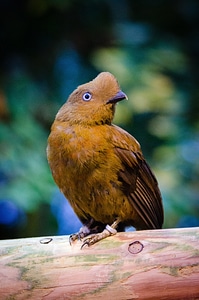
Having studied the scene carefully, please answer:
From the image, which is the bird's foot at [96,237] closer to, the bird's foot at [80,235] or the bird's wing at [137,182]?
the bird's foot at [80,235]

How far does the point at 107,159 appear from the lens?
3.32m

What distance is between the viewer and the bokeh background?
473 centimetres

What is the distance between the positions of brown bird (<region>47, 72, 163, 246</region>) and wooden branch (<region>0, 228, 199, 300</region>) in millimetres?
381

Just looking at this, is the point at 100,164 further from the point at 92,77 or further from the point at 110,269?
the point at 92,77

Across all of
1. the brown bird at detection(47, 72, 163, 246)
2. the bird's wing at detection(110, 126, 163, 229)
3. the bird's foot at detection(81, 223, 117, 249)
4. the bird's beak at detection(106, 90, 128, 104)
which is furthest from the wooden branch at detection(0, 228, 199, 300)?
the bird's beak at detection(106, 90, 128, 104)

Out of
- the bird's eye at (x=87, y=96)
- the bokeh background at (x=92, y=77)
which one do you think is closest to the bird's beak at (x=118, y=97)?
the bird's eye at (x=87, y=96)

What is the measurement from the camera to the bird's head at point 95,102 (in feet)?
10.8

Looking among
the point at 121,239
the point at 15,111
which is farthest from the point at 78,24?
the point at 121,239

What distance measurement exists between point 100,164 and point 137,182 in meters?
0.23

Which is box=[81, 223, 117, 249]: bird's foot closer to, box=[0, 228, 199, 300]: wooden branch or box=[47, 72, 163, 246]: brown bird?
box=[0, 228, 199, 300]: wooden branch

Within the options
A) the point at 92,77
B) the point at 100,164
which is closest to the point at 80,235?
the point at 100,164

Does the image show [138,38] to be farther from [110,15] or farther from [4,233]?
[4,233]

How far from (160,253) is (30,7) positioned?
3.00 m

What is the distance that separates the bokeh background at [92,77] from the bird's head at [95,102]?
48.9 inches
